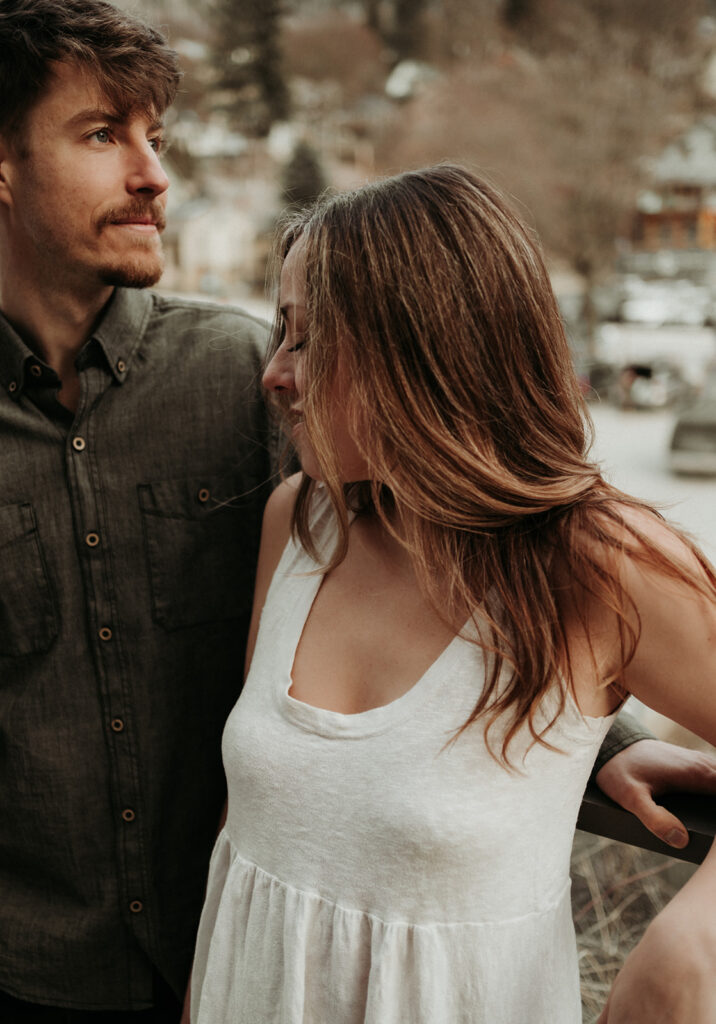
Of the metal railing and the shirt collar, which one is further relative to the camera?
the shirt collar

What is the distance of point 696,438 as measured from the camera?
→ 24.9 ft

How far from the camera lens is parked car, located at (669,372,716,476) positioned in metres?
7.59

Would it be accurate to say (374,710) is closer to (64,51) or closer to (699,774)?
(699,774)

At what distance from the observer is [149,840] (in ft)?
3.89

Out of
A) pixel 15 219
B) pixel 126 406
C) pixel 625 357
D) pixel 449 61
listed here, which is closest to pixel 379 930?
pixel 126 406

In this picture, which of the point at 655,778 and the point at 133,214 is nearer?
the point at 655,778

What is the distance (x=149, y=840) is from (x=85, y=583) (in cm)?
33

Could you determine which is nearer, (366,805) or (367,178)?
(366,805)

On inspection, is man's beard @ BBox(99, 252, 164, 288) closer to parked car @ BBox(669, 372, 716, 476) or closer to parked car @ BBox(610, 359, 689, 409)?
parked car @ BBox(669, 372, 716, 476)

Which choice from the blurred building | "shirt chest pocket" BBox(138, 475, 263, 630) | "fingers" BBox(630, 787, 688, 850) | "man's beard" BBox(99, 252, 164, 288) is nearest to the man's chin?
"man's beard" BBox(99, 252, 164, 288)

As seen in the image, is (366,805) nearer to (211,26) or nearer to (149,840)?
(149,840)

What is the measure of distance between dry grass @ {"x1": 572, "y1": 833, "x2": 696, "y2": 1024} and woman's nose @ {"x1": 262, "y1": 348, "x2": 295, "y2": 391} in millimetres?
885

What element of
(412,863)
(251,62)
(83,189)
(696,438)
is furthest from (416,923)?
(251,62)

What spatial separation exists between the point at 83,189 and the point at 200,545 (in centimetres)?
44
